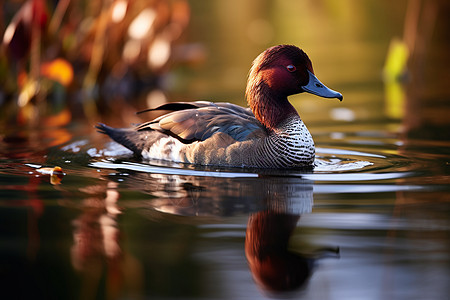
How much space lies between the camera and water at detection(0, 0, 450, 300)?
12.3ft

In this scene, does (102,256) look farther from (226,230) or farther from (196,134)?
(196,134)

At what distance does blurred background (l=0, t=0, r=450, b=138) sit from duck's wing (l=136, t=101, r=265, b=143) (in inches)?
106

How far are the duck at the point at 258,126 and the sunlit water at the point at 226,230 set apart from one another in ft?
0.62

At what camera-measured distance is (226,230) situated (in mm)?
4734

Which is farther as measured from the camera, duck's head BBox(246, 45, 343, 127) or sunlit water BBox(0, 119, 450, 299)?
duck's head BBox(246, 45, 343, 127)

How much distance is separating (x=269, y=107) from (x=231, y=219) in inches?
95.1

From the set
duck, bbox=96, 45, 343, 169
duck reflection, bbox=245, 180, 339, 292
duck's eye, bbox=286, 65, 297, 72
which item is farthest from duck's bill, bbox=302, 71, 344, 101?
duck reflection, bbox=245, 180, 339, 292

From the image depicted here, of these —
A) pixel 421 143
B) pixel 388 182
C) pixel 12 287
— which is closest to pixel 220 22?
pixel 421 143

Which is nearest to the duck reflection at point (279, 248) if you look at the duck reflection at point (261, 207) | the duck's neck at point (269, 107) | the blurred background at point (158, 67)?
the duck reflection at point (261, 207)

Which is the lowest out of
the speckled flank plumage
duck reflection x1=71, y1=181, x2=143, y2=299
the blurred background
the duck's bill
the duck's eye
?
duck reflection x1=71, y1=181, x2=143, y2=299

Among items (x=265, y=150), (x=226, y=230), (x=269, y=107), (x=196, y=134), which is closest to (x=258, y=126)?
(x=269, y=107)

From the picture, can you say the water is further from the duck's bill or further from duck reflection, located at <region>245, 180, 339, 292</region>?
the duck's bill

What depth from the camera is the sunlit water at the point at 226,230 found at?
12.3 feet

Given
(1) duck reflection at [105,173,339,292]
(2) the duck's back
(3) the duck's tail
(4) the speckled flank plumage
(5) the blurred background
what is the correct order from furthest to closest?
(5) the blurred background
(3) the duck's tail
(2) the duck's back
(4) the speckled flank plumage
(1) duck reflection at [105,173,339,292]
